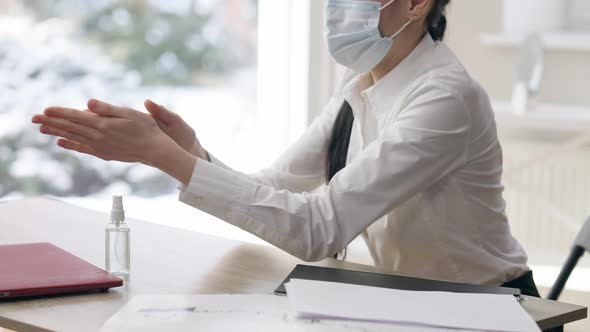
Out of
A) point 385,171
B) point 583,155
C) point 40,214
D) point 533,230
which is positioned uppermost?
point 385,171

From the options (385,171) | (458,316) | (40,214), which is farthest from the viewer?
(40,214)

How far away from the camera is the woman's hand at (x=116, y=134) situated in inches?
58.3

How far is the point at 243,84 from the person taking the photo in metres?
4.12

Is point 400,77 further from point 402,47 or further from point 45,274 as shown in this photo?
point 45,274

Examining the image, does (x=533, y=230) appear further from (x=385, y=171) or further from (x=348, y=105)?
(x=385, y=171)

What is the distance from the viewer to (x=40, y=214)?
76.5 inches

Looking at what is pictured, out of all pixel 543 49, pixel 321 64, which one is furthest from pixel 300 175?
pixel 543 49

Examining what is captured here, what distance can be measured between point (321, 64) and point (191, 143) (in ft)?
5.03

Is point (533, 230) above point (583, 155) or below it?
below

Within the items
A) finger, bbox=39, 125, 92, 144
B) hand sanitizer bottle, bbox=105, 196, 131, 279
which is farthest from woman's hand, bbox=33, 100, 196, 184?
hand sanitizer bottle, bbox=105, 196, 131, 279

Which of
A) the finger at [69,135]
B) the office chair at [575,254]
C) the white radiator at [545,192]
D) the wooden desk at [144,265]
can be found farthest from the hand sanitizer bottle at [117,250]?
the white radiator at [545,192]

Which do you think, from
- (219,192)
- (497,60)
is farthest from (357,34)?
(497,60)

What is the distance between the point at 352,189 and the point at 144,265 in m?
0.36

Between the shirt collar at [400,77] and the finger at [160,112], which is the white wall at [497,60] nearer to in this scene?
the shirt collar at [400,77]
